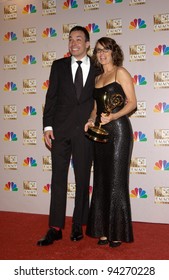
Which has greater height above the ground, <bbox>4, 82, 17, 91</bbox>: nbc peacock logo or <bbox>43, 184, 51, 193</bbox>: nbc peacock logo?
<bbox>4, 82, 17, 91</bbox>: nbc peacock logo

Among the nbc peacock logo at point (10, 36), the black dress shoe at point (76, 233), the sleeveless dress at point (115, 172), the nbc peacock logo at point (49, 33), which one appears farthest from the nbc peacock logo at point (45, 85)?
the black dress shoe at point (76, 233)

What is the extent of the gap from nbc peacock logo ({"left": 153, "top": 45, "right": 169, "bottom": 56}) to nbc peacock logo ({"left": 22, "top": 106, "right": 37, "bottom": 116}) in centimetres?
139

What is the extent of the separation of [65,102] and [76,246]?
115cm

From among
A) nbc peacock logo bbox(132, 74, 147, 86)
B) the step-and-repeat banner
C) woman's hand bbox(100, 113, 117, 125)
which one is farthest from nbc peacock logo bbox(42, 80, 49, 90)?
woman's hand bbox(100, 113, 117, 125)

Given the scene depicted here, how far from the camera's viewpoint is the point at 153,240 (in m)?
3.11

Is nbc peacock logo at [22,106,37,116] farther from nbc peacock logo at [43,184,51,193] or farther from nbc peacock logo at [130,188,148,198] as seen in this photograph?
nbc peacock logo at [130,188,148,198]

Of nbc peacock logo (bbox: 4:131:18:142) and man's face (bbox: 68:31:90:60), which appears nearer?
man's face (bbox: 68:31:90:60)

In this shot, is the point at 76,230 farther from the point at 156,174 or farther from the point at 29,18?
the point at 29,18

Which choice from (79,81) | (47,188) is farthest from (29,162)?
(79,81)

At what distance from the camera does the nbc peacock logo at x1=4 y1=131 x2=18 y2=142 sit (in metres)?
4.16

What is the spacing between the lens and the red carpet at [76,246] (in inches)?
107

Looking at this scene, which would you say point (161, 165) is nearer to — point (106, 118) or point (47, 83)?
point (106, 118)
